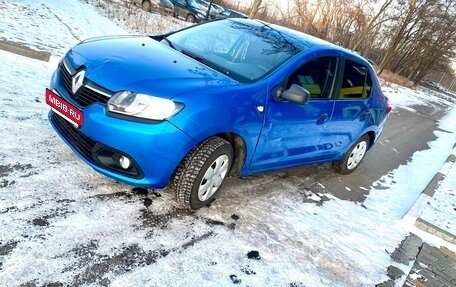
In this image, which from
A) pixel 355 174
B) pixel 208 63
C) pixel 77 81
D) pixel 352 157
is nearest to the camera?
pixel 77 81

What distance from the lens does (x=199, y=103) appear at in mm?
2973

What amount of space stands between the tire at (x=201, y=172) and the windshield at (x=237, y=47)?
69 centimetres

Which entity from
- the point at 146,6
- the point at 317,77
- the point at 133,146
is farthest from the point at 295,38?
the point at 146,6

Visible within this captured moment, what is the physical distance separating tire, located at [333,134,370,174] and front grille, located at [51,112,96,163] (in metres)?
3.67

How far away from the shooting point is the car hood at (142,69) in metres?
2.97

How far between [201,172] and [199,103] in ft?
1.88

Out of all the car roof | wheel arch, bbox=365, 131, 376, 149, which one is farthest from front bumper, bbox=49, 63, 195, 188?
wheel arch, bbox=365, 131, 376, 149

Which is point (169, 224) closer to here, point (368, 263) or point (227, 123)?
point (227, 123)

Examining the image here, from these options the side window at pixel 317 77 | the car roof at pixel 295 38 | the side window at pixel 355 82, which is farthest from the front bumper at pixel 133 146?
the side window at pixel 355 82

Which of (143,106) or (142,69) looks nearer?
(143,106)

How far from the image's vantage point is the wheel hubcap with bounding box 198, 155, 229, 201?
3293 millimetres

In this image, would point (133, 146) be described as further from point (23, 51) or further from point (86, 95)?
point (23, 51)

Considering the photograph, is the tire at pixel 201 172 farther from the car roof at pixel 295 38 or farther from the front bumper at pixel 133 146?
the car roof at pixel 295 38

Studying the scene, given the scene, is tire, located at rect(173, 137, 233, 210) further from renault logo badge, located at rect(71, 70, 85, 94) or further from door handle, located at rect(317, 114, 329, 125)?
door handle, located at rect(317, 114, 329, 125)
